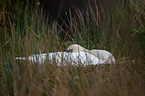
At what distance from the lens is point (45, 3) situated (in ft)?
13.6

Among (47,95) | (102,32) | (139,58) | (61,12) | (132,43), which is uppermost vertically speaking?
(61,12)

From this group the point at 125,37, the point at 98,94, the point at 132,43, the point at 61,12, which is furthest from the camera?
the point at 61,12

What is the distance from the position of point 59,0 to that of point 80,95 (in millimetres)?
3432

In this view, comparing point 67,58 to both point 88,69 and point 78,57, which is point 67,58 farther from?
point 88,69

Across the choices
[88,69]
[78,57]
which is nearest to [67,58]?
[78,57]

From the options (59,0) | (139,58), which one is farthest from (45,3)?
(139,58)

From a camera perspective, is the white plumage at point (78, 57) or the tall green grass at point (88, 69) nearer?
the tall green grass at point (88, 69)

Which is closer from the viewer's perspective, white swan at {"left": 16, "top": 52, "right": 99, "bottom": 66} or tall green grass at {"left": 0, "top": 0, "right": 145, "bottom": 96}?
tall green grass at {"left": 0, "top": 0, "right": 145, "bottom": 96}

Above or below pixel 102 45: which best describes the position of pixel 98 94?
below

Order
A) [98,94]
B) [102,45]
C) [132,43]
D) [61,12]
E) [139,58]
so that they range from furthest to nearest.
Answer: [61,12]
[102,45]
[132,43]
[139,58]
[98,94]

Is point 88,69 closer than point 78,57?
Yes

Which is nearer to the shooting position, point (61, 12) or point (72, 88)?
point (72, 88)

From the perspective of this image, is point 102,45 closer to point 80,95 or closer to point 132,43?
point 132,43

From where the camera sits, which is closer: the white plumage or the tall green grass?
the tall green grass
